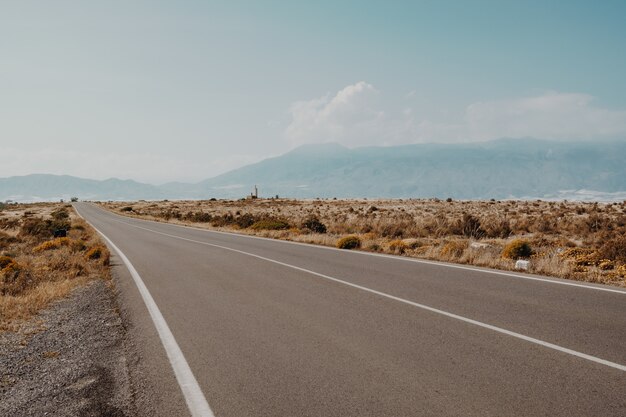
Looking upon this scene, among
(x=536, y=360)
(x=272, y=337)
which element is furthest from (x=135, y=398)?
(x=536, y=360)

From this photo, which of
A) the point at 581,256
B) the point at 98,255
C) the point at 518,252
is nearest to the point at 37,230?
the point at 98,255

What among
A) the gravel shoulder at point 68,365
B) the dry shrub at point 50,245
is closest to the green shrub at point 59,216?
the dry shrub at point 50,245

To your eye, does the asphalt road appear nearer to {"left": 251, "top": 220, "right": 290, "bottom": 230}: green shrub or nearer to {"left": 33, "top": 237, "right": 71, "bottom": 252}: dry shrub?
{"left": 33, "top": 237, "right": 71, "bottom": 252}: dry shrub

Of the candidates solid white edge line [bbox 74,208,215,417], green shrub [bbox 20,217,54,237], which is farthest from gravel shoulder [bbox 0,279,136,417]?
green shrub [bbox 20,217,54,237]

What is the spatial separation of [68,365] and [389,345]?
4010mm

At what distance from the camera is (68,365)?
5.34 meters

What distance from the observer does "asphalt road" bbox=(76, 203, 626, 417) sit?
3.98 m

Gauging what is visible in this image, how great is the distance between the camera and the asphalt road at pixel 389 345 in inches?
157

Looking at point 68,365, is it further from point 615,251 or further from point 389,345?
point 615,251

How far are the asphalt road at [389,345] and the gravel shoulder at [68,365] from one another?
32 cm

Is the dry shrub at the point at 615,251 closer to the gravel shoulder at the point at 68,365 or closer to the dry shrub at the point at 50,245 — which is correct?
the gravel shoulder at the point at 68,365

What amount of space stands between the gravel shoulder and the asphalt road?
0.32 metres

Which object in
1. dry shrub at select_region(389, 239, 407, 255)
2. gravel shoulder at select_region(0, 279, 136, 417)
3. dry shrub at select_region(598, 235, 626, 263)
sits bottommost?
gravel shoulder at select_region(0, 279, 136, 417)

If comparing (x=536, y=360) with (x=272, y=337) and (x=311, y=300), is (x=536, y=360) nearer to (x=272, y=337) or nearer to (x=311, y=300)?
(x=272, y=337)
